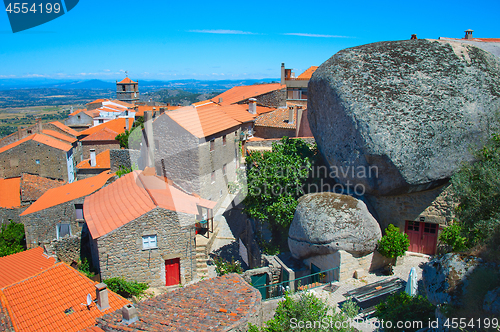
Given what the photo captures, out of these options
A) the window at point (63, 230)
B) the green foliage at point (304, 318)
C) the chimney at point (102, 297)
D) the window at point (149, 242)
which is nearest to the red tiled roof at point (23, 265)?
the window at point (63, 230)

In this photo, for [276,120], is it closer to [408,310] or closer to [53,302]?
[53,302]

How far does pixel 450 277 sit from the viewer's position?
307 inches

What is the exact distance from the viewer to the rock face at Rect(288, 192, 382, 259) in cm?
1314

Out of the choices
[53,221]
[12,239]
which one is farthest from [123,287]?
[12,239]

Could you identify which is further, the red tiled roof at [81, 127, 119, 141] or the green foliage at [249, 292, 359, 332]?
the red tiled roof at [81, 127, 119, 141]

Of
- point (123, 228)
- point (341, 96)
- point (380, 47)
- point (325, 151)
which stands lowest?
point (123, 228)

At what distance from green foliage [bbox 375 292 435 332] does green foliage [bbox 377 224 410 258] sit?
3189 mm

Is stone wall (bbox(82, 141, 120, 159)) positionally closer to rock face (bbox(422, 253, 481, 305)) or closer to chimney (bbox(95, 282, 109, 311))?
chimney (bbox(95, 282, 109, 311))

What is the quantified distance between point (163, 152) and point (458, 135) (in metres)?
16.8

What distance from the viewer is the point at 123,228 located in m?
16.1

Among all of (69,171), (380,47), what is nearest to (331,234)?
(380,47)

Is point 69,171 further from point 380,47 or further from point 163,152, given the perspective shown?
point 380,47

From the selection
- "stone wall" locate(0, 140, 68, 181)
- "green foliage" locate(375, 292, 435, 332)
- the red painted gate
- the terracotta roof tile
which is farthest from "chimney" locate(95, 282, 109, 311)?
"stone wall" locate(0, 140, 68, 181)

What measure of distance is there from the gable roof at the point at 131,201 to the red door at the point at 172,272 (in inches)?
98.7
